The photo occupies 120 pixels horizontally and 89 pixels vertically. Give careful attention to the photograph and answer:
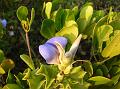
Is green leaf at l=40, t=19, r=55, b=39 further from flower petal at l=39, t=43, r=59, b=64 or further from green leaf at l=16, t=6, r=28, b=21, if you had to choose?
flower petal at l=39, t=43, r=59, b=64

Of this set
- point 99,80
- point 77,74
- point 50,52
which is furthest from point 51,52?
point 99,80

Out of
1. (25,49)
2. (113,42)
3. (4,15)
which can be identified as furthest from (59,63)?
(4,15)

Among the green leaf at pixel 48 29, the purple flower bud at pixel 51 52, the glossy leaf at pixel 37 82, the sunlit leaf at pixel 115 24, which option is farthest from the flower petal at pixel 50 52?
the sunlit leaf at pixel 115 24

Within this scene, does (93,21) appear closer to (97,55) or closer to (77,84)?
(97,55)

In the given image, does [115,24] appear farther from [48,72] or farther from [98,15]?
[48,72]

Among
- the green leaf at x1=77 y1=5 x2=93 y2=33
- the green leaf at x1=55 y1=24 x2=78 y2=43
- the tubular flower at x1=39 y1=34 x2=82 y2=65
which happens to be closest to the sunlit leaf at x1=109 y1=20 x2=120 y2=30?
the green leaf at x1=77 y1=5 x2=93 y2=33
